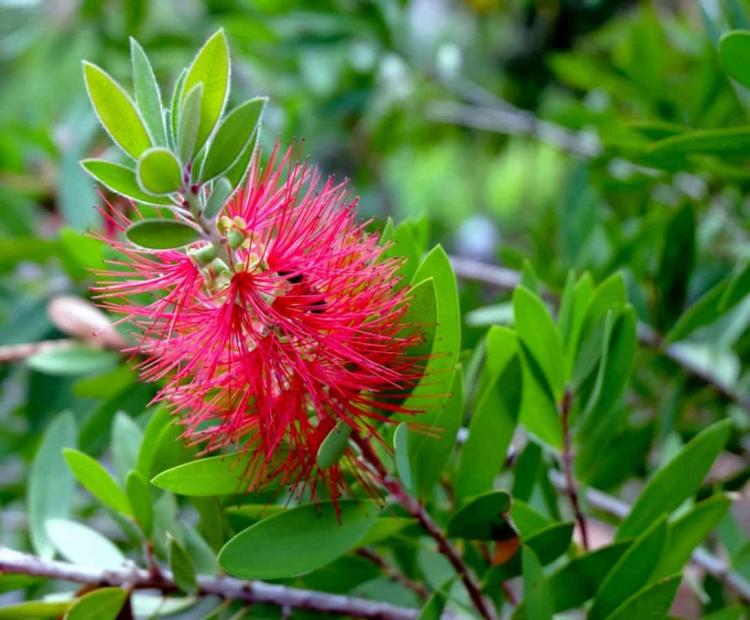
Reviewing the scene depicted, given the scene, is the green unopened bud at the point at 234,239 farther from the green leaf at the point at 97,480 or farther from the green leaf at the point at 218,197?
the green leaf at the point at 97,480

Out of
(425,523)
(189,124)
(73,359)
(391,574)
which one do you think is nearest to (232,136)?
(189,124)

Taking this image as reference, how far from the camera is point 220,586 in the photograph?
1.81ft

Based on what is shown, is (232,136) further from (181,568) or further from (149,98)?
(181,568)

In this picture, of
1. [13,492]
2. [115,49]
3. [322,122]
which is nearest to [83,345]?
[13,492]

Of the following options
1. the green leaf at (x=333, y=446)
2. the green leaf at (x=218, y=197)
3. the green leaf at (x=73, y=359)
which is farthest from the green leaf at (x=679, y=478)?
the green leaf at (x=73, y=359)

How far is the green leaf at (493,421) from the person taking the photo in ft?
1.73

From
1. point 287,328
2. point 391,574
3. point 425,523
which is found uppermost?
point 287,328

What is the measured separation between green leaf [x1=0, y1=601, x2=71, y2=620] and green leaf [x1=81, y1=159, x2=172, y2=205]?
0.29 meters

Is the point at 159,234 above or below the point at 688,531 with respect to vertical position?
above

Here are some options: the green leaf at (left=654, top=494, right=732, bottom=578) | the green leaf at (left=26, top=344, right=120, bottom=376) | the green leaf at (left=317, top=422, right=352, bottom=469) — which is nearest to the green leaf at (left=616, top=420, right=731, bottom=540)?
the green leaf at (left=654, top=494, right=732, bottom=578)

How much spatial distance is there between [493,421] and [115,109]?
1.00ft

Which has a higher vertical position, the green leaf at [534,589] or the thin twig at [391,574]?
the green leaf at [534,589]

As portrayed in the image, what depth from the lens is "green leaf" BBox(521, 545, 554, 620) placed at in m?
0.47

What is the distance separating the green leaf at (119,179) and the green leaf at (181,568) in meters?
0.21
